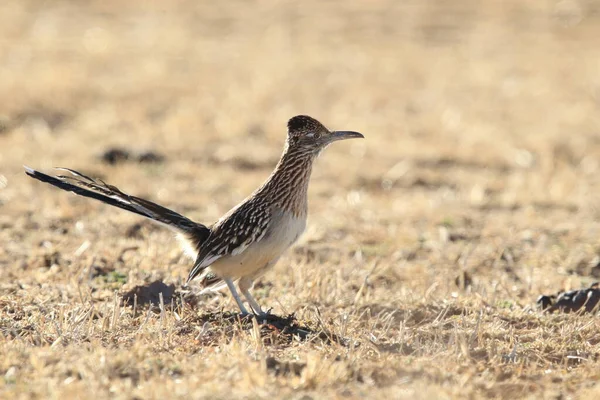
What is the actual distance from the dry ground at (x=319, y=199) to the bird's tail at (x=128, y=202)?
43 centimetres

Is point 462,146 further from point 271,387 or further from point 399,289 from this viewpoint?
point 271,387

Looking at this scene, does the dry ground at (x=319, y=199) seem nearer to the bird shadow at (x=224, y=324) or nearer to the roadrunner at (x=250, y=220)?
the bird shadow at (x=224, y=324)

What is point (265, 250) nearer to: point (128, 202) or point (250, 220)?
point (250, 220)

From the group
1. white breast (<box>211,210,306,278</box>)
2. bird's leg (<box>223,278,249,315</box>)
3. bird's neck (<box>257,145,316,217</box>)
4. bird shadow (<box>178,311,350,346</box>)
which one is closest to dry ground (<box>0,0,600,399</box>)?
bird shadow (<box>178,311,350,346</box>)

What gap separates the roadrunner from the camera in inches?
237

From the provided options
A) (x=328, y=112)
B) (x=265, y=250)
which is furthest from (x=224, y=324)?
(x=328, y=112)

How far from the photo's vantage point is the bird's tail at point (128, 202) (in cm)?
593

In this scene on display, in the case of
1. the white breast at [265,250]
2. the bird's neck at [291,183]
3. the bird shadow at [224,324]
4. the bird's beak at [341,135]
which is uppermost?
the bird's beak at [341,135]

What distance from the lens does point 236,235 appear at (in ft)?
19.8

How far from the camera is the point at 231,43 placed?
20453 millimetres

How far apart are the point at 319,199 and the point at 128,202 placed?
4.97m

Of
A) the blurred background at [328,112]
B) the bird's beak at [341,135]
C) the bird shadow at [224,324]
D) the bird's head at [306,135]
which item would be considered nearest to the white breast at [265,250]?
the bird shadow at [224,324]

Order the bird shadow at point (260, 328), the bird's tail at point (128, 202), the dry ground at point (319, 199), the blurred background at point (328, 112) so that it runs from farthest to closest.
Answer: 1. the blurred background at point (328, 112)
2. the bird's tail at point (128, 202)
3. the bird shadow at point (260, 328)
4. the dry ground at point (319, 199)

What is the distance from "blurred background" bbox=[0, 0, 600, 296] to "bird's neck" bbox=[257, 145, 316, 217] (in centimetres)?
223
